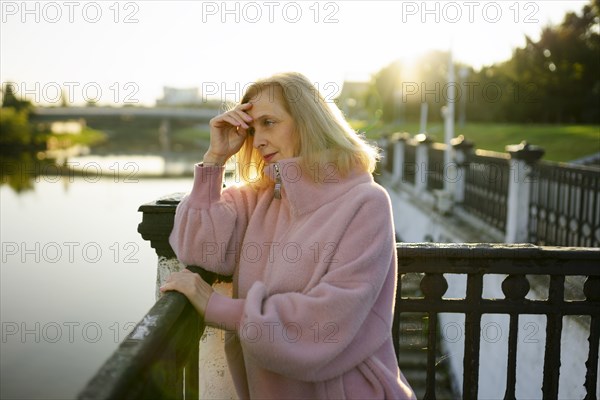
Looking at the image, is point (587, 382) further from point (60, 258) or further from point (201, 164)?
point (60, 258)

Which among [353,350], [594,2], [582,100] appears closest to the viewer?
[353,350]

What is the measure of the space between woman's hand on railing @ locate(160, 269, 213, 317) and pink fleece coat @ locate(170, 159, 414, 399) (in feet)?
0.11

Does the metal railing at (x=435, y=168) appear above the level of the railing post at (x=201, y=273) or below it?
below

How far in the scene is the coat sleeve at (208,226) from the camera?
7.26 feet

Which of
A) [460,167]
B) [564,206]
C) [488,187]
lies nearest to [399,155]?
[460,167]

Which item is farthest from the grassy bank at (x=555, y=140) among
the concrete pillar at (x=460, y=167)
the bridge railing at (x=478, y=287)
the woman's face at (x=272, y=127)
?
the woman's face at (x=272, y=127)

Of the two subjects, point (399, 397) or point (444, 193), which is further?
point (444, 193)

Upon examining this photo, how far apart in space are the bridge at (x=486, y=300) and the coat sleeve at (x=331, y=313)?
0.68 ft

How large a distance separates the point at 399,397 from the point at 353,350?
0.82 ft

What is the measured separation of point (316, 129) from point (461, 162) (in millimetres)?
10048

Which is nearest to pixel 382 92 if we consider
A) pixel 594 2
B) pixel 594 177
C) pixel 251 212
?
pixel 594 2

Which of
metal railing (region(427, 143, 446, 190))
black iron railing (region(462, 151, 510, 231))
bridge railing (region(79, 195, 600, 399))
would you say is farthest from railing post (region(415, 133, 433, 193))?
bridge railing (region(79, 195, 600, 399))

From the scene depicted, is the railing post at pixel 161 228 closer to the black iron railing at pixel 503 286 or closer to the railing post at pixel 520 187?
the black iron railing at pixel 503 286

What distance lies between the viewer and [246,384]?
2.22 metres
